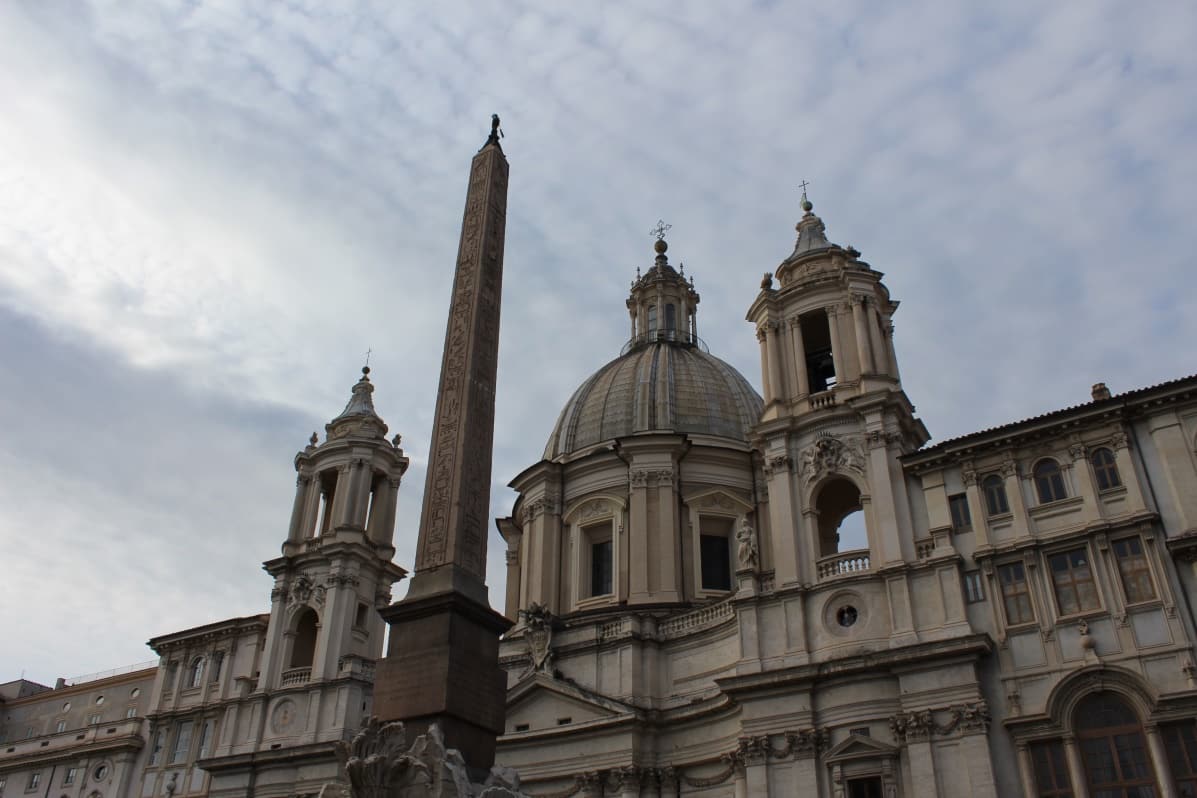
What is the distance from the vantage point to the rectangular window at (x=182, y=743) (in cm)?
4303

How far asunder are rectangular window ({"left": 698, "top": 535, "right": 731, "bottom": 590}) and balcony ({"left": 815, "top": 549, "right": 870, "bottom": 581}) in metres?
9.63

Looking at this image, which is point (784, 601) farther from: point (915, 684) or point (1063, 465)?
point (1063, 465)

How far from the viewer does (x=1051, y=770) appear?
975 inches

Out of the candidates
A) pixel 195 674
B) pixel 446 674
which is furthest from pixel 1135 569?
pixel 195 674

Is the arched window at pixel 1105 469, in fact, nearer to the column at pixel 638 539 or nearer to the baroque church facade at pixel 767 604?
the baroque church facade at pixel 767 604

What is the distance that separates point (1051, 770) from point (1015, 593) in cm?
448

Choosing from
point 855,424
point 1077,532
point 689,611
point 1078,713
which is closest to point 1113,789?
point 1078,713

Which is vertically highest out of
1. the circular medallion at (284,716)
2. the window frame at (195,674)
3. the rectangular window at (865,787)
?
the window frame at (195,674)

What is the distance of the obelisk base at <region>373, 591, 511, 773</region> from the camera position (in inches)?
565

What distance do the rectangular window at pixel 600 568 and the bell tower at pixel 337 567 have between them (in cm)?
905

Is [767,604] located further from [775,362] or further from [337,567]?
[337,567]

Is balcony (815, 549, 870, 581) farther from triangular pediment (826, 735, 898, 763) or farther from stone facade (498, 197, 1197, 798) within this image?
triangular pediment (826, 735, 898, 763)

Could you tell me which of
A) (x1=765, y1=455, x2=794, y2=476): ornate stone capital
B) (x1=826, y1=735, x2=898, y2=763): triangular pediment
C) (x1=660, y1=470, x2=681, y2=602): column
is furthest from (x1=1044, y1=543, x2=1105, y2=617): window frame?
(x1=660, y1=470, x2=681, y2=602): column

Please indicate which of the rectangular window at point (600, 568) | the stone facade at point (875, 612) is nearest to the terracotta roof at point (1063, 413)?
the stone facade at point (875, 612)
